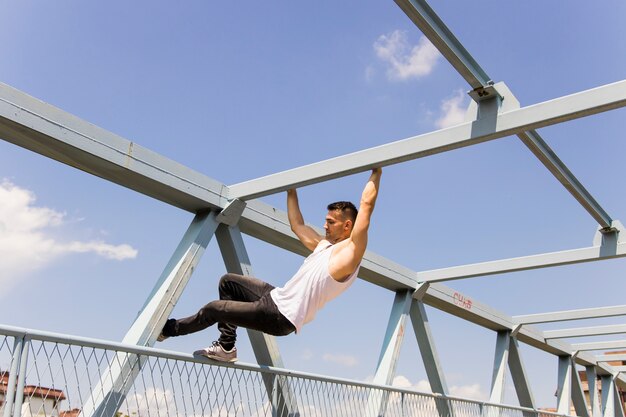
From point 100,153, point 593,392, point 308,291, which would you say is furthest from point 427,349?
point 593,392

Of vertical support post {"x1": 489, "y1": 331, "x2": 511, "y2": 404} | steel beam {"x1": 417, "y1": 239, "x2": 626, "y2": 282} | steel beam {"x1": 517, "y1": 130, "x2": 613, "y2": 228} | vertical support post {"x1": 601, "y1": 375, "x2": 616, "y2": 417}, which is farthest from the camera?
vertical support post {"x1": 601, "y1": 375, "x2": 616, "y2": 417}

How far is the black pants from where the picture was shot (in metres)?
4.09

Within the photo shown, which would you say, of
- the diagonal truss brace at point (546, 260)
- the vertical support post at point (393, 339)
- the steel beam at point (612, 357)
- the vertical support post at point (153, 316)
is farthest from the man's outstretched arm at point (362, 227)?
the steel beam at point (612, 357)

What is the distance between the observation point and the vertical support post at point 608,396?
514 inches

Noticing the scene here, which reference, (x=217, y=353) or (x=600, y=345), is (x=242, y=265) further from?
(x=600, y=345)

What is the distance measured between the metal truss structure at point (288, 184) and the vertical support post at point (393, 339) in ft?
0.04

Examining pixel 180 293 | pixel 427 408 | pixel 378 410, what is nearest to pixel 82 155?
pixel 180 293

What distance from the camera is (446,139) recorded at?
4738 mm

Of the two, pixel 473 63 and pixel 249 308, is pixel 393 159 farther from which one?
pixel 249 308

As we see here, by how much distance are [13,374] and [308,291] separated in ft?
5.41

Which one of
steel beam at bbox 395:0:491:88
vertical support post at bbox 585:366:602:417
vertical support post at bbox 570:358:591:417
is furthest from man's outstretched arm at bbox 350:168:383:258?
vertical support post at bbox 585:366:602:417

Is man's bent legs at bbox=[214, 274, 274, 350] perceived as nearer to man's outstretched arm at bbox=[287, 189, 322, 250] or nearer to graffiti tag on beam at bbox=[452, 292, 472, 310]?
man's outstretched arm at bbox=[287, 189, 322, 250]

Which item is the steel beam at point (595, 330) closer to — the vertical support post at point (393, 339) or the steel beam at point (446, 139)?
the vertical support post at point (393, 339)

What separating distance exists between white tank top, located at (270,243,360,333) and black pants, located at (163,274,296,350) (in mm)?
62
